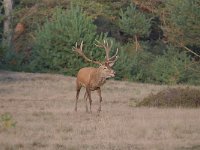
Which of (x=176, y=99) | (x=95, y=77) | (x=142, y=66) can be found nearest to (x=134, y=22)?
(x=142, y=66)

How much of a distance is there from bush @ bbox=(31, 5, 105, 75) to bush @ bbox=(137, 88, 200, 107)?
1692cm

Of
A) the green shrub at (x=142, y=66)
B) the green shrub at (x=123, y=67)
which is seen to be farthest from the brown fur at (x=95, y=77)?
the green shrub at (x=142, y=66)

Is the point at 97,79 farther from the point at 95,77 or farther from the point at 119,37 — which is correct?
the point at 119,37

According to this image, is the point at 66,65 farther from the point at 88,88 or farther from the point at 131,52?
the point at 88,88

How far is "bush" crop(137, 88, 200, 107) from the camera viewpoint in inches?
869

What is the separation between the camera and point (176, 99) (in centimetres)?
2219

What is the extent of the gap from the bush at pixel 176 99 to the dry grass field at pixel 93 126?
2.94 feet

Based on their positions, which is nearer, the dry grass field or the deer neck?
the dry grass field

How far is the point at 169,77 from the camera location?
4053cm

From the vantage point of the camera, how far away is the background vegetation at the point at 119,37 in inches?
1436

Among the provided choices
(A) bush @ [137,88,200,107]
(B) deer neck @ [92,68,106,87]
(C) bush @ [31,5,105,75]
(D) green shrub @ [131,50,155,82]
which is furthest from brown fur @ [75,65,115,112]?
(D) green shrub @ [131,50,155,82]

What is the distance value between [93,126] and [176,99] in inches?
265

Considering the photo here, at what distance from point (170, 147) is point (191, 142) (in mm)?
894

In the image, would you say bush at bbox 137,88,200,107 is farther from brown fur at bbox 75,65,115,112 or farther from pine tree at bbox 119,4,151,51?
pine tree at bbox 119,4,151,51
